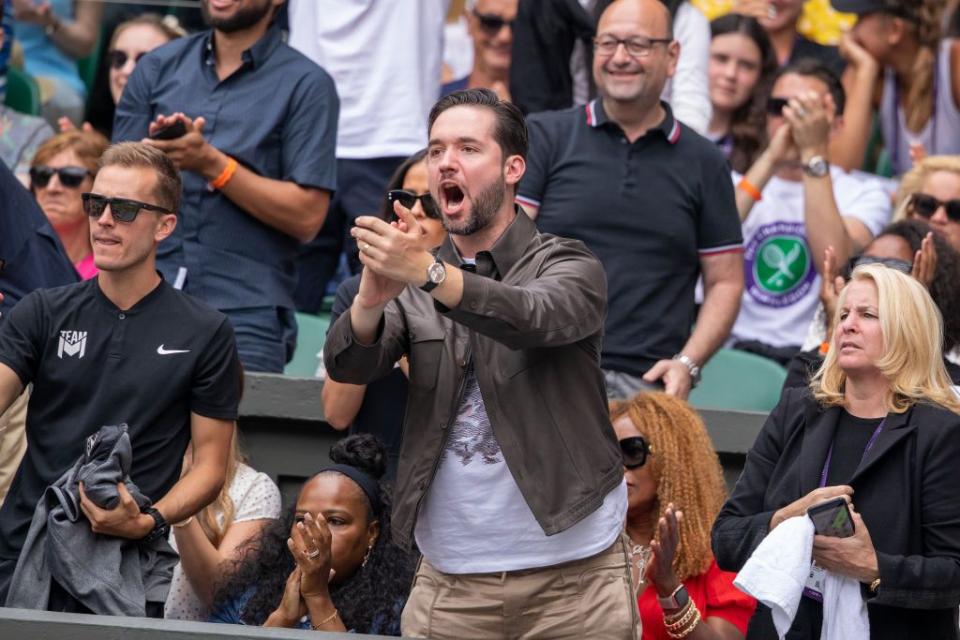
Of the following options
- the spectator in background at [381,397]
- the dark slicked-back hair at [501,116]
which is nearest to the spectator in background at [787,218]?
the spectator in background at [381,397]

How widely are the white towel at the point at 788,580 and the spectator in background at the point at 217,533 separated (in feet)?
5.80

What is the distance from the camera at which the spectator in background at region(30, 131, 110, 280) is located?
7.05 metres

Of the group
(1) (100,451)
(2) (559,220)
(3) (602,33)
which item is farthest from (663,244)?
(1) (100,451)

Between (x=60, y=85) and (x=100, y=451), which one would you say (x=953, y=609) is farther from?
(x=60, y=85)

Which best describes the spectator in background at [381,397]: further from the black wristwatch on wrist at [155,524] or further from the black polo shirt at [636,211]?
the black wristwatch on wrist at [155,524]

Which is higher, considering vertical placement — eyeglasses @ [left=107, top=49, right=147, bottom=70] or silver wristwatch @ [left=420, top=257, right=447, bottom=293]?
silver wristwatch @ [left=420, top=257, right=447, bottom=293]

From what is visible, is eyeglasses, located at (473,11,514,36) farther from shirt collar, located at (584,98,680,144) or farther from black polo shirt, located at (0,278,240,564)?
black polo shirt, located at (0,278,240,564)

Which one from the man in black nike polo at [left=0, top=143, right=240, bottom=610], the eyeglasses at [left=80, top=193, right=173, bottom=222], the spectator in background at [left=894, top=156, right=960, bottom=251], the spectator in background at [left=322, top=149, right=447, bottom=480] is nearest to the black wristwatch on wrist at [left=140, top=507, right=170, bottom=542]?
the man in black nike polo at [left=0, top=143, right=240, bottom=610]

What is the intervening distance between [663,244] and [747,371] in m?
1.23

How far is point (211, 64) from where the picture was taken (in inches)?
261

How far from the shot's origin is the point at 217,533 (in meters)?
5.76

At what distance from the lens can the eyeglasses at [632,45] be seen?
6.42m

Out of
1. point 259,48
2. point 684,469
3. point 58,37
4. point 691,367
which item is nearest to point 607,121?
point 691,367

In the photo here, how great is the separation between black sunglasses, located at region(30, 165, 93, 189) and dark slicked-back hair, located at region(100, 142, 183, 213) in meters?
1.88
